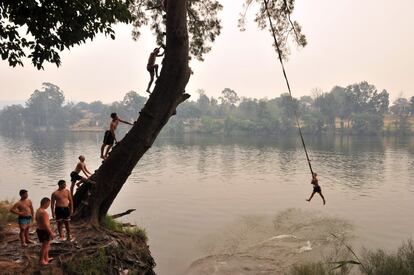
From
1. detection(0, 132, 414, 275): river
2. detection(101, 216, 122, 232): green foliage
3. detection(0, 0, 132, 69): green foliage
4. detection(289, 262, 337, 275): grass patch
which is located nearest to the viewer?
detection(0, 0, 132, 69): green foliage

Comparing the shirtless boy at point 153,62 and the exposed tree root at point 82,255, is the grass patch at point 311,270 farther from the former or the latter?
the shirtless boy at point 153,62

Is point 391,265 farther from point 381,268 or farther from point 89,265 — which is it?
point 89,265

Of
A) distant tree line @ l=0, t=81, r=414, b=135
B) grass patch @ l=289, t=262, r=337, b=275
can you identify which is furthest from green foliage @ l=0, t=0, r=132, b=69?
distant tree line @ l=0, t=81, r=414, b=135

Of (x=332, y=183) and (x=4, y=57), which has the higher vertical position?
(x=4, y=57)

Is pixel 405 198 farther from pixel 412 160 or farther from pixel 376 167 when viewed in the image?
pixel 412 160

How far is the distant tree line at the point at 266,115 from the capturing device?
351 ft

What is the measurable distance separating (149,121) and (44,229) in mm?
3871

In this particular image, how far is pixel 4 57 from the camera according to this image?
782cm

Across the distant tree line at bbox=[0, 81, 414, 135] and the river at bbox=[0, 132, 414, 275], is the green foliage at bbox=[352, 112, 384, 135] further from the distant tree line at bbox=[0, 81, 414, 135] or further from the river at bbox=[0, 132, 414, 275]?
the river at bbox=[0, 132, 414, 275]

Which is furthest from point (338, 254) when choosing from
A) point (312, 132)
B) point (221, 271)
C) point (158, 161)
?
point (312, 132)

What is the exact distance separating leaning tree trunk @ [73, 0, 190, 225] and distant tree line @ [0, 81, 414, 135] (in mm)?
97856

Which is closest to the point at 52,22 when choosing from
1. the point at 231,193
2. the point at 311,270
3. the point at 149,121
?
the point at 149,121

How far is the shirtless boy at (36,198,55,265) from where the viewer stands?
8.15m

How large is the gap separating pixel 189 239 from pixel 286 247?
198 inches
